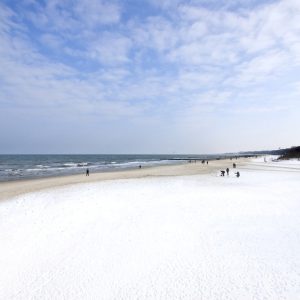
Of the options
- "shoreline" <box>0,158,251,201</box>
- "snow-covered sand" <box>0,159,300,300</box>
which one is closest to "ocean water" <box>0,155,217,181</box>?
"shoreline" <box>0,158,251,201</box>

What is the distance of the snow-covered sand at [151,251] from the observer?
675 cm

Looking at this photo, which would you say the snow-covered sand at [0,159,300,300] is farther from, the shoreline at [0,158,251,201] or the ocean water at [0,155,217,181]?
the ocean water at [0,155,217,181]

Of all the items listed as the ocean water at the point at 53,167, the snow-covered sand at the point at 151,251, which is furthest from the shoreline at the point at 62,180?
the snow-covered sand at the point at 151,251

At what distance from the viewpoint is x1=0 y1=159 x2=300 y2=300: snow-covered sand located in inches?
266

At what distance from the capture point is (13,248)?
9266 mm

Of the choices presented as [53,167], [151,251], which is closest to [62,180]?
[151,251]

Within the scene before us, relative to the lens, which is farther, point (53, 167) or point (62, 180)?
point (53, 167)

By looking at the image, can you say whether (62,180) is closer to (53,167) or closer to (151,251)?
(151,251)

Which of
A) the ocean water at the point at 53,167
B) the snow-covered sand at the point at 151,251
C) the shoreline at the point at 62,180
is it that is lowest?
the snow-covered sand at the point at 151,251

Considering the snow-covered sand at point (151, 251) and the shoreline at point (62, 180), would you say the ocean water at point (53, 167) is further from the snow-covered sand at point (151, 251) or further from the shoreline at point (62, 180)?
the snow-covered sand at point (151, 251)

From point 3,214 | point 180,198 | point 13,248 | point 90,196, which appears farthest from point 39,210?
point 180,198

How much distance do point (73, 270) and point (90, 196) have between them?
→ 9655 millimetres

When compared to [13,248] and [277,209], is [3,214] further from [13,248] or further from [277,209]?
[277,209]

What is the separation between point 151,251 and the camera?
8.74m
